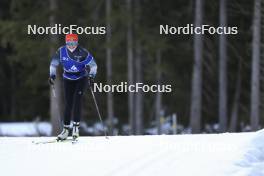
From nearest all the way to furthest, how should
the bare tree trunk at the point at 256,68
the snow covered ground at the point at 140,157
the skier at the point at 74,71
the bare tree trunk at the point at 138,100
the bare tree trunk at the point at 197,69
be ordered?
the snow covered ground at the point at 140,157
the skier at the point at 74,71
the bare tree trunk at the point at 256,68
the bare tree trunk at the point at 197,69
the bare tree trunk at the point at 138,100

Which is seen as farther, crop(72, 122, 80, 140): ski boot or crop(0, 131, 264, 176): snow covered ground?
crop(72, 122, 80, 140): ski boot

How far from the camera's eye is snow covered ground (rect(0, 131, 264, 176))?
8.18 metres

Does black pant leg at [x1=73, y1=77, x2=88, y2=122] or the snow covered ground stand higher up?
black pant leg at [x1=73, y1=77, x2=88, y2=122]

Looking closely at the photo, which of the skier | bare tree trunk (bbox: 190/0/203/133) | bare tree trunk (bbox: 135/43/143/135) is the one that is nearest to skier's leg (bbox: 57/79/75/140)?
the skier

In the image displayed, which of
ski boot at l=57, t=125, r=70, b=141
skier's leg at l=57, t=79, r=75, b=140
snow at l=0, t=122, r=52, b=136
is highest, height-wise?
skier's leg at l=57, t=79, r=75, b=140

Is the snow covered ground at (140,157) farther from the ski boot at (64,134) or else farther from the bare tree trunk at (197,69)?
the bare tree trunk at (197,69)

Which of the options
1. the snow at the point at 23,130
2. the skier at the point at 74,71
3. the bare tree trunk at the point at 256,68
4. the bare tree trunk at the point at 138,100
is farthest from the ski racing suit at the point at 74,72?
the snow at the point at 23,130

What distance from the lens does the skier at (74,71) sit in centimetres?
1090

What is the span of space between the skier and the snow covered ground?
1.80 ft

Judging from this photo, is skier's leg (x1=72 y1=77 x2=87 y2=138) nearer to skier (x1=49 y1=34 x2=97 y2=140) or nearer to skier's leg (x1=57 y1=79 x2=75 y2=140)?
skier (x1=49 y1=34 x2=97 y2=140)

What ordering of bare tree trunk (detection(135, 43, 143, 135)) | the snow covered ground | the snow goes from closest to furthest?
1. the snow covered ground
2. bare tree trunk (detection(135, 43, 143, 135))
3. the snow

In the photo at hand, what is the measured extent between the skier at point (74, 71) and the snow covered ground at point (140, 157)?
1.80 ft

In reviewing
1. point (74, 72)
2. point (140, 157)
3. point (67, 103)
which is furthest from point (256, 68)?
point (140, 157)

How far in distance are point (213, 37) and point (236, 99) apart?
9.24ft
